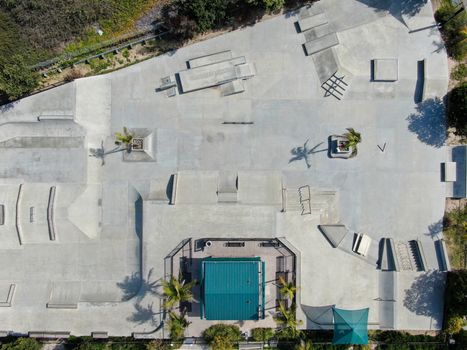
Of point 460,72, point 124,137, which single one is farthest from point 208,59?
point 460,72

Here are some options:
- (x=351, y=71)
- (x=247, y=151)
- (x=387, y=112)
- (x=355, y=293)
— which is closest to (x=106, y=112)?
(x=247, y=151)

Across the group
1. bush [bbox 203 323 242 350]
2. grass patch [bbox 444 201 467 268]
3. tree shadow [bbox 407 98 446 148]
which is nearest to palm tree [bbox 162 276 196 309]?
bush [bbox 203 323 242 350]

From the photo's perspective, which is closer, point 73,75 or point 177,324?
point 177,324

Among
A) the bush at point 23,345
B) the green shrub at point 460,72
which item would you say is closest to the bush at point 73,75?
the bush at point 23,345

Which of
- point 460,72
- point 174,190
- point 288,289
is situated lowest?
point 288,289

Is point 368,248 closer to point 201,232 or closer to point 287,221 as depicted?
point 287,221

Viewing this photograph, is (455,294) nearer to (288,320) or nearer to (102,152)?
(288,320)
